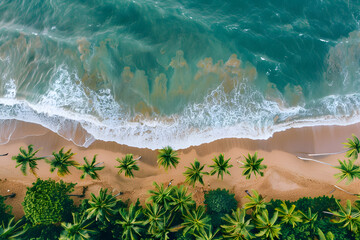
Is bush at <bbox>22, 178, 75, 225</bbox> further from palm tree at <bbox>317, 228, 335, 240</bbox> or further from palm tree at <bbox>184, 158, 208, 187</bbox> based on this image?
palm tree at <bbox>317, 228, 335, 240</bbox>

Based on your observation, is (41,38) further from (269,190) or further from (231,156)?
(269,190)

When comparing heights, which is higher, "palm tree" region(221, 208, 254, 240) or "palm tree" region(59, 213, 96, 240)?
"palm tree" region(221, 208, 254, 240)

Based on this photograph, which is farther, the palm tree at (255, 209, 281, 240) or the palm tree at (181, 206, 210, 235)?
the palm tree at (181, 206, 210, 235)

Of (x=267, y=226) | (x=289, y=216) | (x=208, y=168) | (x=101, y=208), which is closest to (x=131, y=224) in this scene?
(x=101, y=208)

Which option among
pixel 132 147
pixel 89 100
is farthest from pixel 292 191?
pixel 89 100

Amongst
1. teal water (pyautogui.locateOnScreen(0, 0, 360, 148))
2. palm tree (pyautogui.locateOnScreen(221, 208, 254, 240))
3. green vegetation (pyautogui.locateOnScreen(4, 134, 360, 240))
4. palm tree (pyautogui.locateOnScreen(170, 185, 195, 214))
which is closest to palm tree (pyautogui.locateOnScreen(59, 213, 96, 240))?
green vegetation (pyautogui.locateOnScreen(4, 134, 360, 240))

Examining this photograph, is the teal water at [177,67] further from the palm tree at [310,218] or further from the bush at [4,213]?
the palm tree at [310,218]
